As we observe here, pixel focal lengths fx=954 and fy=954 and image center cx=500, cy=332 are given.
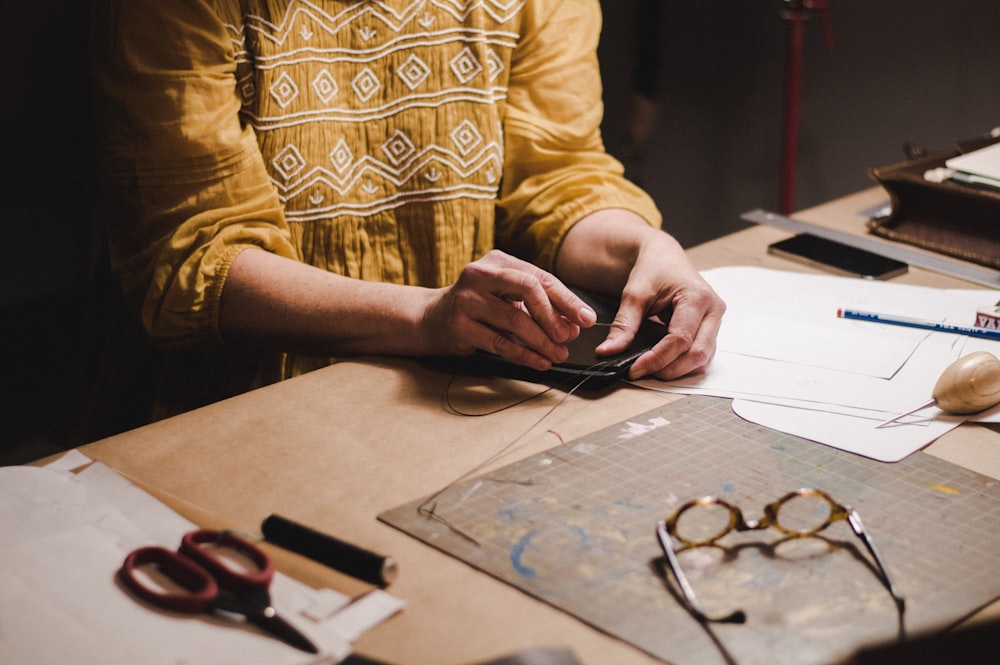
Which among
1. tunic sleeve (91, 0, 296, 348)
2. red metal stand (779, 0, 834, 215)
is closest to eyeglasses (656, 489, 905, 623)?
tunic sleeve (91, 0, 296, 348)

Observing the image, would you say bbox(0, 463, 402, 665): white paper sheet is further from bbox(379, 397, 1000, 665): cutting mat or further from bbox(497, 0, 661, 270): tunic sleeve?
bbox(497, 0, 661, 270): tunic sleeve

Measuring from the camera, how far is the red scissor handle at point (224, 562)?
59cm

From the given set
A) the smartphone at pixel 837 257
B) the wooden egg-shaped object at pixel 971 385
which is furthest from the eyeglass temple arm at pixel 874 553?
the smartphone at pixel 837 257

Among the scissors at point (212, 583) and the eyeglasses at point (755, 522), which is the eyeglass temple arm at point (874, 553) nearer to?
the eyeglasses at point (755, 522)

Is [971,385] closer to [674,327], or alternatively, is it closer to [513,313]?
[674,327]

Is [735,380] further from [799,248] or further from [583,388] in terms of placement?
[799,248]

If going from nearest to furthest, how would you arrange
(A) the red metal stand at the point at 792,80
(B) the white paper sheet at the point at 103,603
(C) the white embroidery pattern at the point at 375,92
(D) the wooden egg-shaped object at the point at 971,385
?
1. (B) the white paper sheet at the point at 103,603
2. (D) the wooden egg-shaped object at the point at 971,385
3. (C) the white embroidery pattern at the point at 375,92
4. (A) the red metal stand at the point at 792,80

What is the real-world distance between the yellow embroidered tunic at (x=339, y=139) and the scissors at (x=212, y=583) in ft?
1.44

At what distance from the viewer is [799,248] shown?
128cm

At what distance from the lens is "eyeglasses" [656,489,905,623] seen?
634 mm

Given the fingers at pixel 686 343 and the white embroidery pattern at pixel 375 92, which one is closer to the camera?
the fingers at pixel 686 343

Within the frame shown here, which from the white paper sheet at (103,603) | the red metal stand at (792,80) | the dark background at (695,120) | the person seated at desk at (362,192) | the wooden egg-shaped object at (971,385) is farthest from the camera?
the red metal stand at (792,80)

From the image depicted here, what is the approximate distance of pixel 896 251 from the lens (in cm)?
130

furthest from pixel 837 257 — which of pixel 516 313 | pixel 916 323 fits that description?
pixel 516 313
